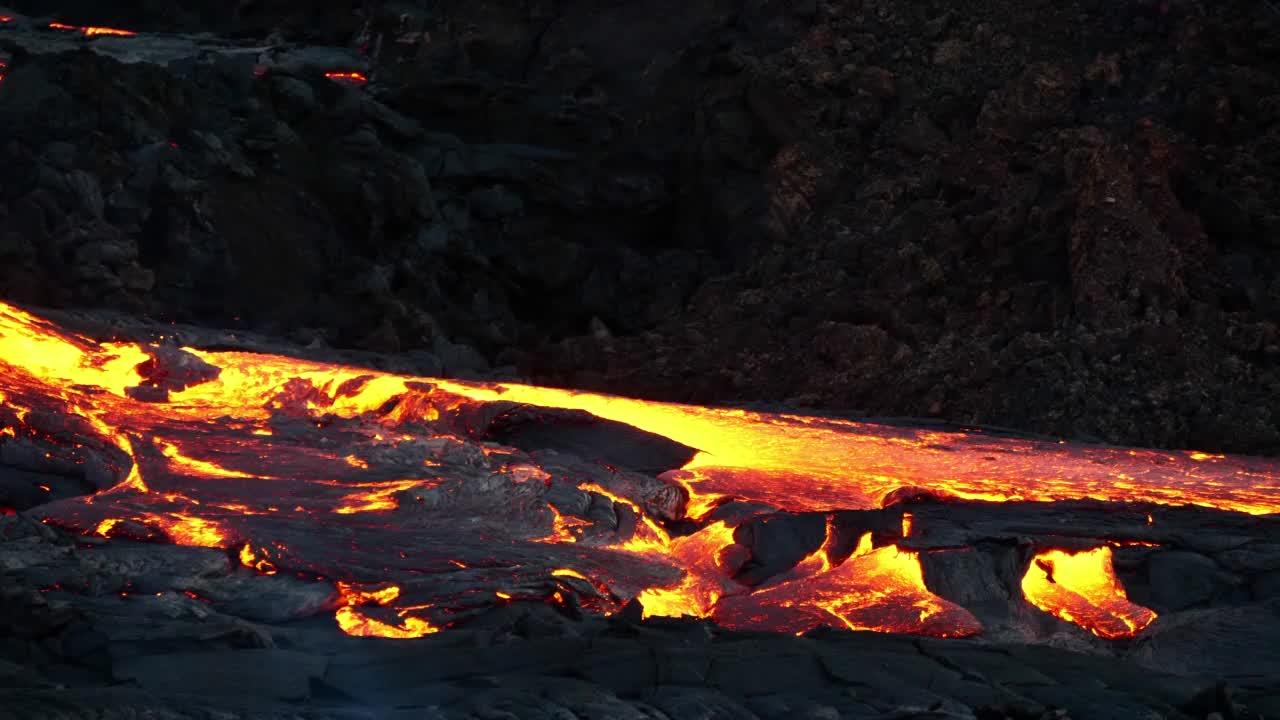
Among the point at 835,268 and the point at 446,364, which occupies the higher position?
the point at 835,268

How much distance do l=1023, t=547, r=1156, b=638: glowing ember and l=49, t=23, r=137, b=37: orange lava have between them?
1736 centimetres

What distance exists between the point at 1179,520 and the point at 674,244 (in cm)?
957

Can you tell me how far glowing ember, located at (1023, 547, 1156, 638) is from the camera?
6547 millimetres

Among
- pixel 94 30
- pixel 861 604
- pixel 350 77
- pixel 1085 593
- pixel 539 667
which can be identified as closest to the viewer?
pixel 539 667

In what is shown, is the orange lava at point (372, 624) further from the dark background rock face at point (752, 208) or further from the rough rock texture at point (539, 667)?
the dark background rock face at point (752, 208)

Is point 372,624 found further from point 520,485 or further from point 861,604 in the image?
point 861,604

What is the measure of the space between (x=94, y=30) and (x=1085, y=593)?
18.1 metres

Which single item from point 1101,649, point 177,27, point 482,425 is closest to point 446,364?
point 482,425

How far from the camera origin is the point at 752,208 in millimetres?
15883

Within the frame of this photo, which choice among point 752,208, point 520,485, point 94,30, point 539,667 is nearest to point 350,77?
point 94,30

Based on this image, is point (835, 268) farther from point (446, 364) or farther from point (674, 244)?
point (446, 364)

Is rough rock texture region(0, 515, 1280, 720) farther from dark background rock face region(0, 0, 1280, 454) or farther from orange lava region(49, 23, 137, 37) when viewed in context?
orange lava region(49, 23, 137, 37)

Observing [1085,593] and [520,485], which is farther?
[520,485]

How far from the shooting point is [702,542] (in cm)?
734
